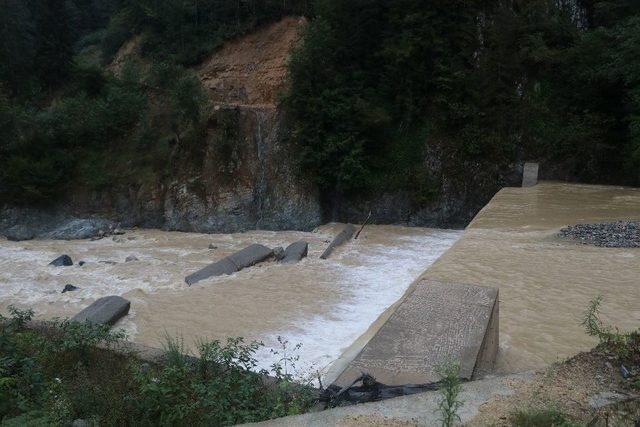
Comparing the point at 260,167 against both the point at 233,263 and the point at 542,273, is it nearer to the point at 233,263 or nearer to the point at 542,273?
the point at 233,263

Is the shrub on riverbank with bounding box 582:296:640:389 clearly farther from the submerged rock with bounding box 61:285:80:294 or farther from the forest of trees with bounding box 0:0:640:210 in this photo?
the forest of trees with bounding box 0:0:640:210

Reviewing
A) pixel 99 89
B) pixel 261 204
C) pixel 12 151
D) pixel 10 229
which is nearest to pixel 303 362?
pixel 261 204

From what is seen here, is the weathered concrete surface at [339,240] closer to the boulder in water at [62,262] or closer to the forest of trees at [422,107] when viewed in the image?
the forest of trees at [422,107]

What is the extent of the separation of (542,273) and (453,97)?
1291cm

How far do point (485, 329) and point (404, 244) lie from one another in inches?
417

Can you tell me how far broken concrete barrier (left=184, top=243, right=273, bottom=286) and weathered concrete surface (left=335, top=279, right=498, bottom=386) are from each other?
24.4 ft

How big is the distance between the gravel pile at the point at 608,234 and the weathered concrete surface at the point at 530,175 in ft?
22.5

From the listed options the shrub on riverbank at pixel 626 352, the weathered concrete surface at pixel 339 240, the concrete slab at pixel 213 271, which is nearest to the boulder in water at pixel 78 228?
the concrete slab at pixel 213 271

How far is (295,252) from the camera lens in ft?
48.9

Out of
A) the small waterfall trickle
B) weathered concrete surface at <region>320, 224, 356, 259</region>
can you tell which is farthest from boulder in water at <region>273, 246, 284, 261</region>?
the small waterfall trickle

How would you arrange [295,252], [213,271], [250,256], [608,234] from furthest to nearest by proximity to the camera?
[295,252] < [250,256] < [213,271] < [608,234]

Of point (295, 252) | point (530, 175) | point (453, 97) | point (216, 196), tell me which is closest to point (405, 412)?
point (295, 252)

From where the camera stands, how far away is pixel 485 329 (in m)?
5.74

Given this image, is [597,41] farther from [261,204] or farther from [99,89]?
[99,89]
